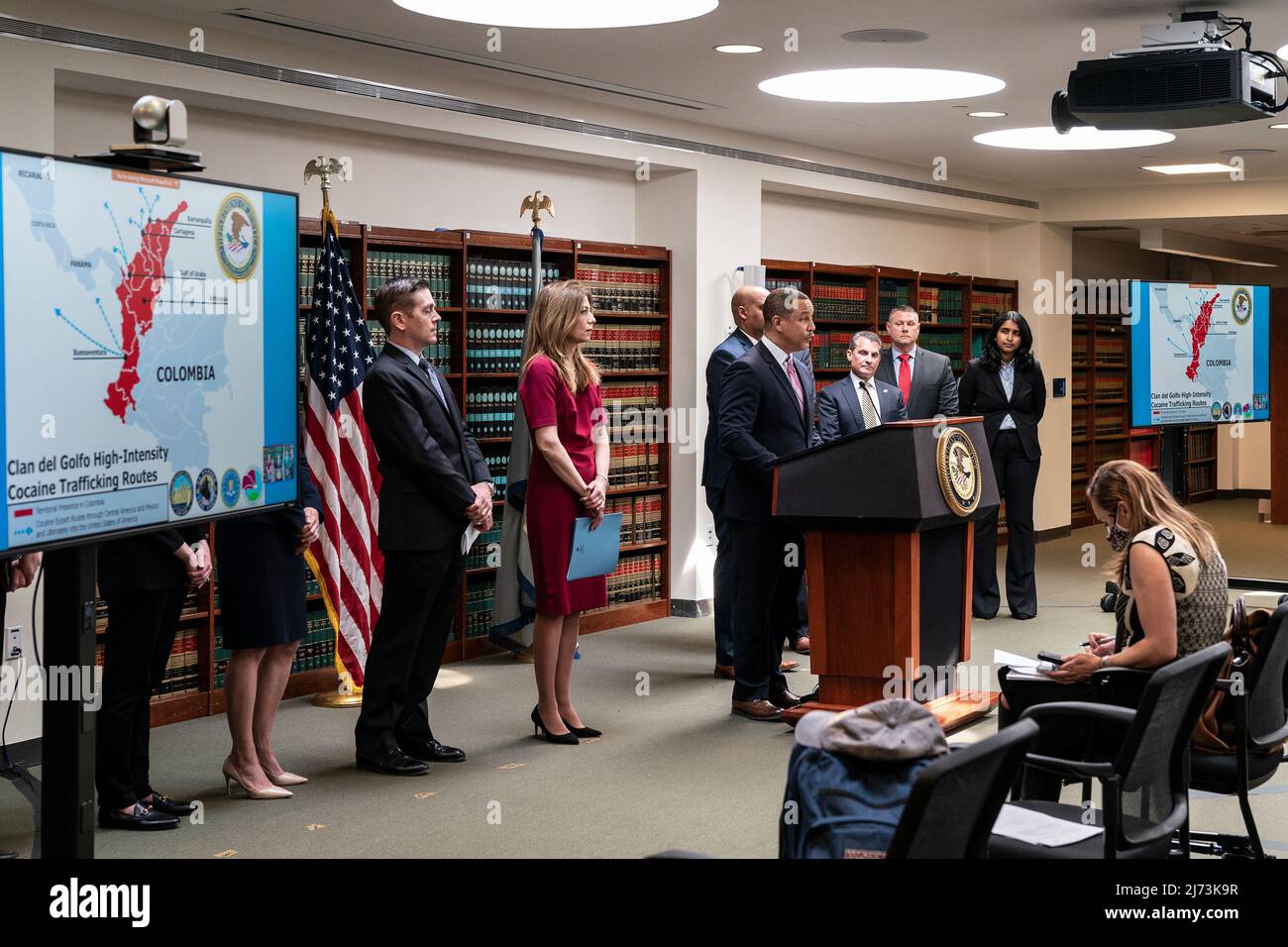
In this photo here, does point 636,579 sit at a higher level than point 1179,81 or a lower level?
lower

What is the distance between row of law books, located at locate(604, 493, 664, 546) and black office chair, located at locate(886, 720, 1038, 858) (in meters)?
5.98

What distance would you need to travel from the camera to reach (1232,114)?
5.68m

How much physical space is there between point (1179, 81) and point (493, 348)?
3642 millimetres

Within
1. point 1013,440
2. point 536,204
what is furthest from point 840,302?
point 536,204

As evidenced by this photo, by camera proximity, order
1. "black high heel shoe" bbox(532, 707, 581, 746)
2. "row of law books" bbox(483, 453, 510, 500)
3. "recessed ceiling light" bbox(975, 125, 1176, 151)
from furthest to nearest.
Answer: "recessed ceiling light" bbox(975, 125, 1176, 151)
"row of law books" bbox(483, 453, 510, 500)
"black high heel shoe" bbox(532, 707, 581, 746)

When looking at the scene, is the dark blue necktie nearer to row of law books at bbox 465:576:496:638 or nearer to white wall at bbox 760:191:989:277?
row of law books at bbox 465:576:496:638

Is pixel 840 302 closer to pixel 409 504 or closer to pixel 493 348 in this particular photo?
pixel 493 348

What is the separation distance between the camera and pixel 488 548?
751 centimetres

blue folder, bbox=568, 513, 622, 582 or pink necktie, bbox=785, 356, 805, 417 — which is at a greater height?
pink necktie, bbox=785, 356, 805, 417

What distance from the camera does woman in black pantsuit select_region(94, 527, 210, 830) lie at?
4.34m

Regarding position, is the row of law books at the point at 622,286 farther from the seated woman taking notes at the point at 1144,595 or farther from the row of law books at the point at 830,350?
the seated woman taking notes at the point at 1144,595

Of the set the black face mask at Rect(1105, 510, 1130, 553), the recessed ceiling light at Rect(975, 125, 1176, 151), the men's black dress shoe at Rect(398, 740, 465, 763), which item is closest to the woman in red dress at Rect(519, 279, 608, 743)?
the men's black dress shoe at Rect(398, 740, 465, 763)

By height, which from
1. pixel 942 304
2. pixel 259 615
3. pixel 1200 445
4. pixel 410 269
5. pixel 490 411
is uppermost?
pixel 942 304

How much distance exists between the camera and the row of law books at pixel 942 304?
11.3 meters
